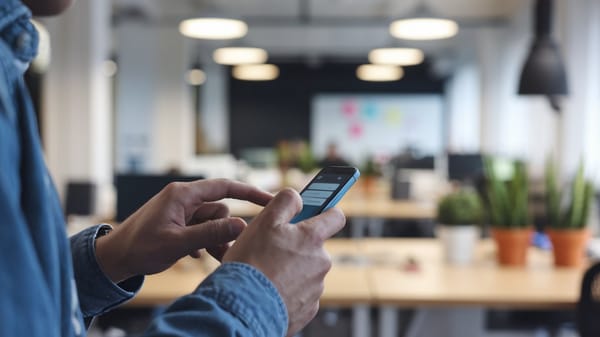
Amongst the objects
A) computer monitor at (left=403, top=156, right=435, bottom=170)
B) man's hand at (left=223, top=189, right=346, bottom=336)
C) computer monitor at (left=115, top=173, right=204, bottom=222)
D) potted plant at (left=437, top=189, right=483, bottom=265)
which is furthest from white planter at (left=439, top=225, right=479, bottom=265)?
computer monitor at (left=403, top=156, right=435, bottom=170)

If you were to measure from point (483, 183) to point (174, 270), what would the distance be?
9.71ft

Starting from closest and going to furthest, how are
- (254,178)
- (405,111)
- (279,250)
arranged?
1. (279,250)
2. (254,178)
3. (405,111)

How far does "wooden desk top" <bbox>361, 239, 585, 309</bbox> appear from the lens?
2723mm

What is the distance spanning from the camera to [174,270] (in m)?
3.23

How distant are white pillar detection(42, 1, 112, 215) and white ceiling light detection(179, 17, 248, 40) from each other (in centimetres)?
171

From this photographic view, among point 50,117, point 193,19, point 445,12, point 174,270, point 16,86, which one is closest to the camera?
point 16,86

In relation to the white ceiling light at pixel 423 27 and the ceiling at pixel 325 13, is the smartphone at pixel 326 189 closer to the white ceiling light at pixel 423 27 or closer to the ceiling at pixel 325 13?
the white ceiling light at pixel 423 27

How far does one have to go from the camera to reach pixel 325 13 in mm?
11992

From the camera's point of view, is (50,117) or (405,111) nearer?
(50,117)

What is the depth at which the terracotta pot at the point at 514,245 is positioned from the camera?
3.38m

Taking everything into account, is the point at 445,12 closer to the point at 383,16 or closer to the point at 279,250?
the point at 383,16

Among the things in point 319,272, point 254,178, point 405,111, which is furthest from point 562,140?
point 405,111

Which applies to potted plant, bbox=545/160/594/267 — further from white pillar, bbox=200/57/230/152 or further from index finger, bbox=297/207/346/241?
white pillar, bbox=200/57/230/152

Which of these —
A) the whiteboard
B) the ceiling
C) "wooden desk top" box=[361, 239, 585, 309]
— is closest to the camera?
"wooden desk top" box=[361, 239, 585, 309]
